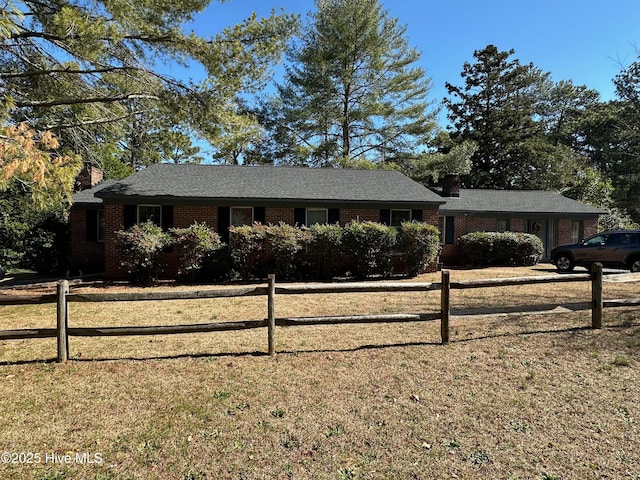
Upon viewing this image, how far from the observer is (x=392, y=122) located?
27734 millimetres

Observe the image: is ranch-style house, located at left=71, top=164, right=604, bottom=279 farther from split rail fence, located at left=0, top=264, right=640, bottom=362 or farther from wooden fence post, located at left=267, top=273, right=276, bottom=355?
wooden fence post, located at left=267, top=273, right=276, bottom=355

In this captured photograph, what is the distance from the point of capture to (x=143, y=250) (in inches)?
500

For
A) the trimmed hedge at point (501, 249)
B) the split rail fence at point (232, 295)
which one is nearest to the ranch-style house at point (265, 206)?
the trimmed hedge at point (501, 249)

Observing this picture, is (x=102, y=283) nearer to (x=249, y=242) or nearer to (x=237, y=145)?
(x=249, y=242)

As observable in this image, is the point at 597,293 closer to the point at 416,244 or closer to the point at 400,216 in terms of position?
the point at 416,244

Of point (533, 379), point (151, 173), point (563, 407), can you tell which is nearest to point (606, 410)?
point (563, 407)

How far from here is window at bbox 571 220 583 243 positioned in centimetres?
2141

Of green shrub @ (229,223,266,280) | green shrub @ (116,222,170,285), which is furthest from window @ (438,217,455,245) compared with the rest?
green shrub @ (116,222,170,285)

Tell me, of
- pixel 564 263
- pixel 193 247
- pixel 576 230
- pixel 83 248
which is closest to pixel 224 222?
pixel 193 247

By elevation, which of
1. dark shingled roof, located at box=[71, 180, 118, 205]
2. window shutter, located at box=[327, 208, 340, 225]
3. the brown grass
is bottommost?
the brown grass

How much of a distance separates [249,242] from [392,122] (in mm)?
18218

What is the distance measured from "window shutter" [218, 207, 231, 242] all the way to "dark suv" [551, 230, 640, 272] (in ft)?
43.7

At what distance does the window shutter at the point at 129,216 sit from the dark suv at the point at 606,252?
54.5 ft

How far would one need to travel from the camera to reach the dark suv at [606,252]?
1450 centimetres
